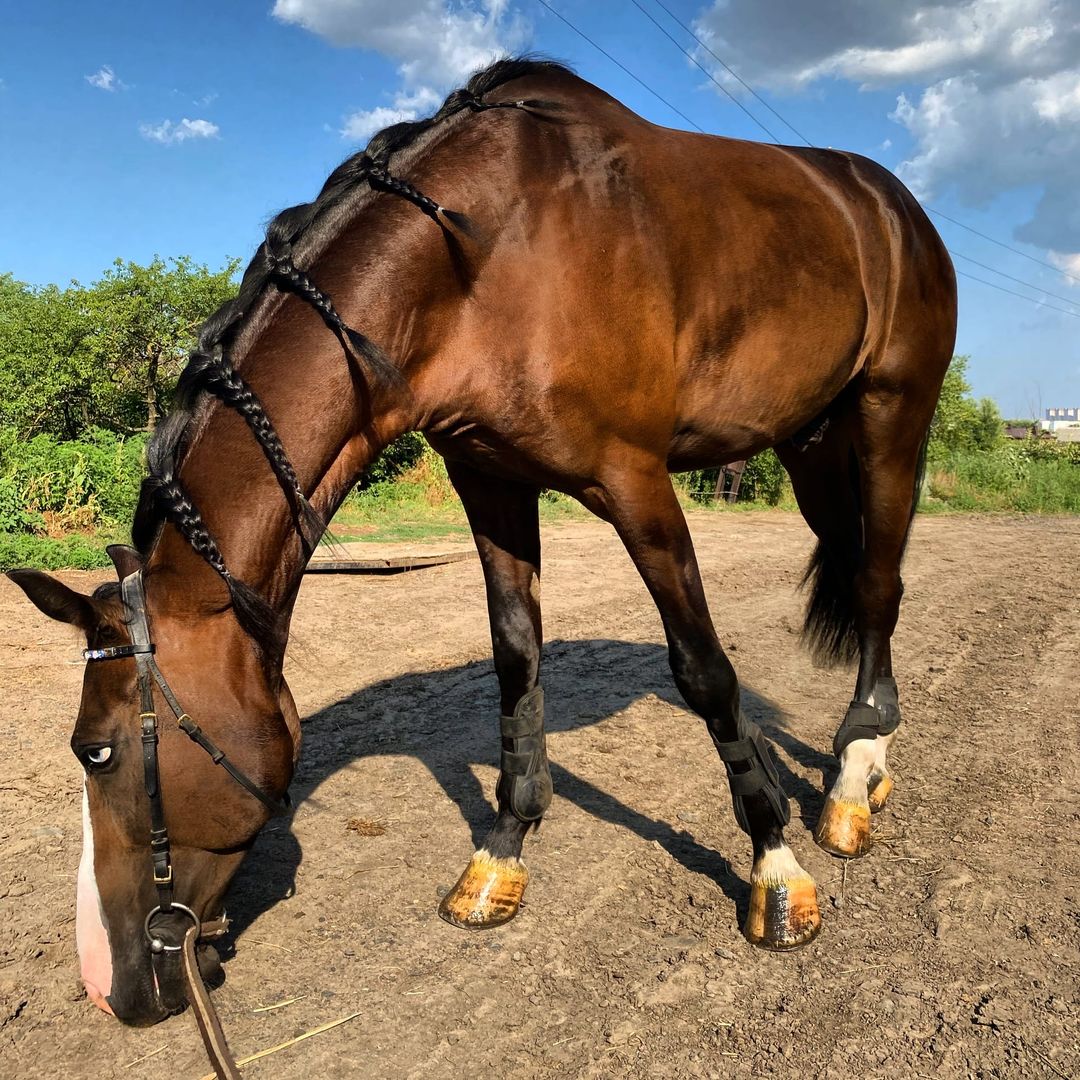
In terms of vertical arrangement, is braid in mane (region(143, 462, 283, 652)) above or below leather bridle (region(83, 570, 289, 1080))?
above

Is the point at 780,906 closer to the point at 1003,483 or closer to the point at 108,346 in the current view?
the point at 108,346

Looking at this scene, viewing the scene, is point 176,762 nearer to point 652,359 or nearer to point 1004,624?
point 652,359

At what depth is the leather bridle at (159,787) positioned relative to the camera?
202cm

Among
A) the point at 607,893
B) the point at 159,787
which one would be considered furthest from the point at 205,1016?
the point at 607,893

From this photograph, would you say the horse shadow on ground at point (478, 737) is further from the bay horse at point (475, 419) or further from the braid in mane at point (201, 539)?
the braid in mane at point (201, 539)

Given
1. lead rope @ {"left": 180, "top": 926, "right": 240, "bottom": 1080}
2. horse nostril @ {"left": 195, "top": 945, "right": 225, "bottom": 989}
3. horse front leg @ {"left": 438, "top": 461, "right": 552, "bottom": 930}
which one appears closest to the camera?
lead rope @ {"left": 180, "top": 926, "right": 240, "bottom": 1080}

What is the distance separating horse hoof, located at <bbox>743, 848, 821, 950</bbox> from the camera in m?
2.61

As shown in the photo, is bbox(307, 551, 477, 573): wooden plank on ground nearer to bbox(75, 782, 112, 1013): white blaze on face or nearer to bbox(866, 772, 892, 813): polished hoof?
bbox(866, 772, 892, 813): polished hoof

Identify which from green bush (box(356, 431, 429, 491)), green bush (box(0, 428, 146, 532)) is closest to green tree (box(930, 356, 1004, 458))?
green bush (box(356, 431, 429, 491))

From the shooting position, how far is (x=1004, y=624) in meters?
6.52

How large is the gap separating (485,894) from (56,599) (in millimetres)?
1553

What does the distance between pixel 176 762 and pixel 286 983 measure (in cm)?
78

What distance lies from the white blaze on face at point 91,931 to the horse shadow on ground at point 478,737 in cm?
59

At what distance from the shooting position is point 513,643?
10.1ft
